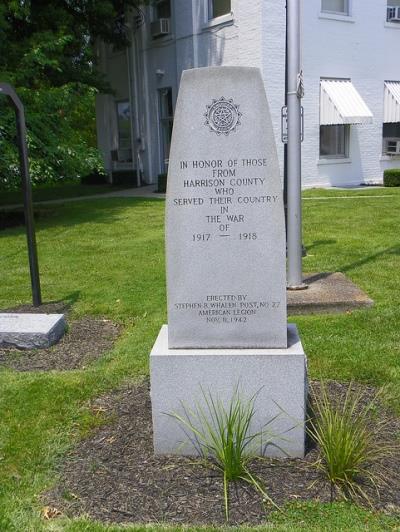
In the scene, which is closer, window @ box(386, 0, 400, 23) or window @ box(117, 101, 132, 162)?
window @ box(386, 0, 400, 23)

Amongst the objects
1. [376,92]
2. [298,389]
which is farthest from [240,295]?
[376,92]

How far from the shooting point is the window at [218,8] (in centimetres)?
1860

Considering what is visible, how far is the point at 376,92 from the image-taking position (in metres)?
19.9

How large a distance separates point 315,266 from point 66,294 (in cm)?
318

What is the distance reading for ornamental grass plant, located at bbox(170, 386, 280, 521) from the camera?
2.94m

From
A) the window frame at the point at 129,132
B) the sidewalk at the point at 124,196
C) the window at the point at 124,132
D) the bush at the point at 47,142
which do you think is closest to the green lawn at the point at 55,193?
the sidewalk at the point at 124,196

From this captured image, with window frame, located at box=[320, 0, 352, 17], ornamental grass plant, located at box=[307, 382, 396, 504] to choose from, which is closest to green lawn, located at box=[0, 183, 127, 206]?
window frame, located at box=[320, 0, 352, 17]

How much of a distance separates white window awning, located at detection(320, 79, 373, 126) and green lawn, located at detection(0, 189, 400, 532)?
6.00m

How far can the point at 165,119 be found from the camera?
22.4m

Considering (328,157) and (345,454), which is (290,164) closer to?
(345,454)

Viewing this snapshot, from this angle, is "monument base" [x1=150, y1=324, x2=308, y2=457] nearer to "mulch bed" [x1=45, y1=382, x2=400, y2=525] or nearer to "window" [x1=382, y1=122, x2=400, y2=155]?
"mulch bed" [x1=45, y1=382, x2=400, y2=525]

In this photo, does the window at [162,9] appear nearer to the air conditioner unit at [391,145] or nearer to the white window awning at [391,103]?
the white window awning at [391,103]

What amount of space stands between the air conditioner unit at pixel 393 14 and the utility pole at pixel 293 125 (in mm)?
16101

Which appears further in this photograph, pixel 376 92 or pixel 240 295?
pixel 376 92
